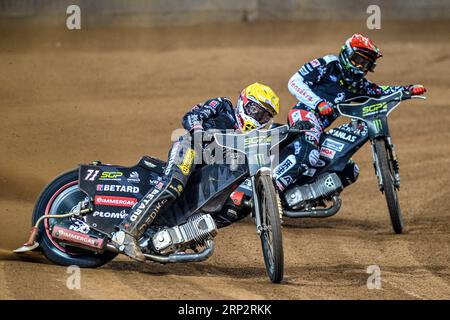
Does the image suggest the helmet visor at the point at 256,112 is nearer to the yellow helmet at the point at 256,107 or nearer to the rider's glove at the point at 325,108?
the yellow helmet at the point at 256,107

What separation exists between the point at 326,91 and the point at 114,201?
3482 mm

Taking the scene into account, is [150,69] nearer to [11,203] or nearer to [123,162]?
[123,162]

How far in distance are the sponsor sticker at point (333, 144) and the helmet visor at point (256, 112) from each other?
2.45 m


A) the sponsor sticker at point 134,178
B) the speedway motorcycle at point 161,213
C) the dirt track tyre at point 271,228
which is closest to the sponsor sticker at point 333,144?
the speedway motorcycle at point 161,213

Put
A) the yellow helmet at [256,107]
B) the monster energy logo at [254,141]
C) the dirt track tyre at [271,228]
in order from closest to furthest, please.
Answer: the dirt track tyre at [271,228]
the monster energy logo at [254,141]
the yellow helmet at [256,107]

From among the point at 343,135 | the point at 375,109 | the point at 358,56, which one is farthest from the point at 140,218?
the point at 358,56

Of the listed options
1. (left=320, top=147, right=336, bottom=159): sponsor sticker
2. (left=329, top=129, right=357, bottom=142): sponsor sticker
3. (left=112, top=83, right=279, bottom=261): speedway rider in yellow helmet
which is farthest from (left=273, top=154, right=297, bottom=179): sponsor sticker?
(left=112, top=83, right=279, bottom=261): speedway rider in yellow helmet

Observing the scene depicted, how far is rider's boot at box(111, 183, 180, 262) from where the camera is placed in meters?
7.95

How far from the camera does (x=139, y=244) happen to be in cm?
811

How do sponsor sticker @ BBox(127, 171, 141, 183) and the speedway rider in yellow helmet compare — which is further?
sponsor sticker @ BBox(127, 171, 141, 183)

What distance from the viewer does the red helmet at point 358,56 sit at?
1055 centimetres

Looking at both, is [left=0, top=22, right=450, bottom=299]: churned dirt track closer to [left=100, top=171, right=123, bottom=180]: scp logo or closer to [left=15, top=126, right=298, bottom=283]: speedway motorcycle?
[left=15, top=126, right=298, bottom=283]: speedway motorcycle

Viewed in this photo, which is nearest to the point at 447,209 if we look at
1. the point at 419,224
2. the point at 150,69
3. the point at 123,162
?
the point at 419,224

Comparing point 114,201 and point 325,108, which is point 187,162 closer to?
point 114,201
